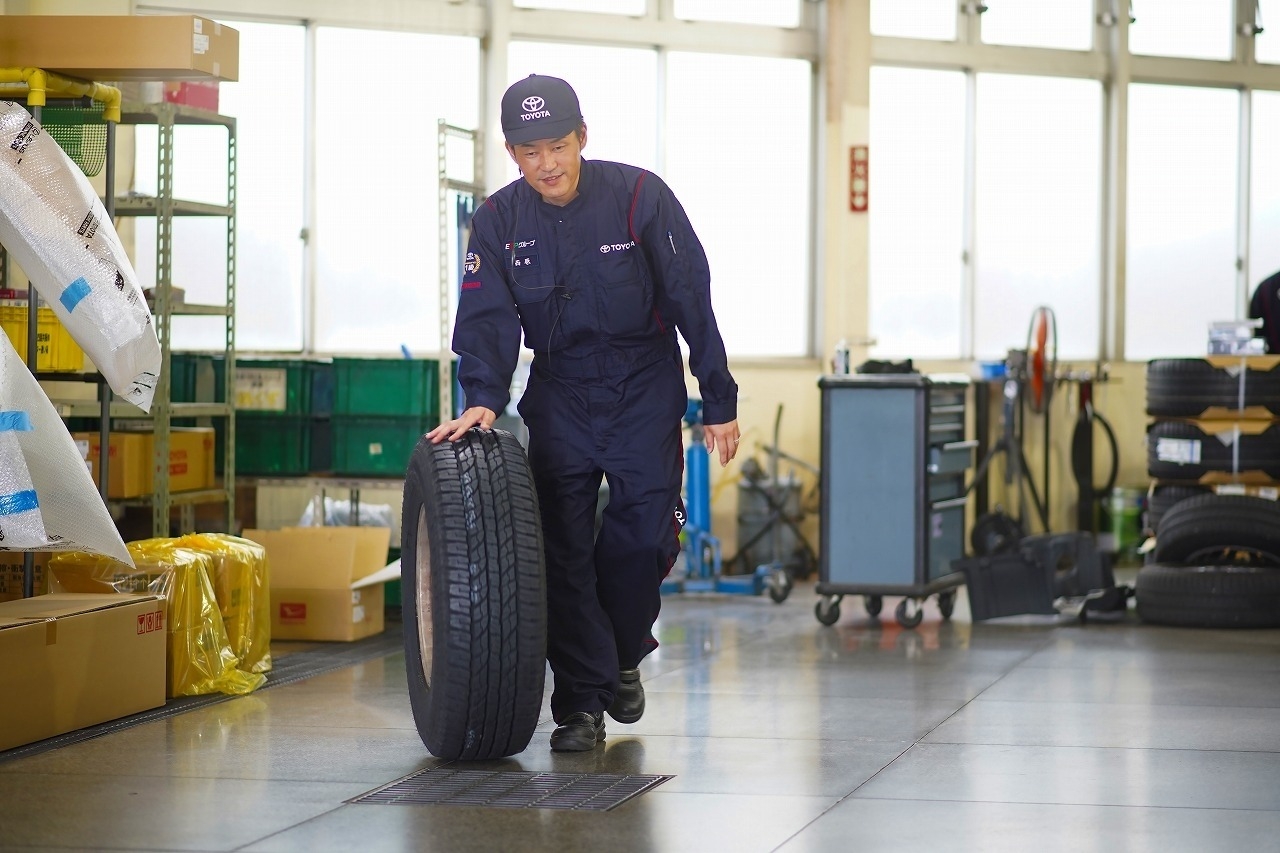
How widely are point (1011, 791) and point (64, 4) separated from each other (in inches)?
224

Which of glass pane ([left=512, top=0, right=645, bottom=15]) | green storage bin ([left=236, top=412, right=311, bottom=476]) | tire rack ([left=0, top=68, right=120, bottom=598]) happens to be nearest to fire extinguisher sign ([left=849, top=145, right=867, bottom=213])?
glass pane ([left=512, top=0, right=645, bottom=15])

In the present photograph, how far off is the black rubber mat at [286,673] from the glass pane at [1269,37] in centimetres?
640

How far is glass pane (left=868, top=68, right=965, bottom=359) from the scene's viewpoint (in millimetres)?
8945

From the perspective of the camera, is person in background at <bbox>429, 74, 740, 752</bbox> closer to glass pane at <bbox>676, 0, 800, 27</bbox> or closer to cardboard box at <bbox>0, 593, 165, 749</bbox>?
cardboard box at <bbox>0, 593, 165, 749</bbox>

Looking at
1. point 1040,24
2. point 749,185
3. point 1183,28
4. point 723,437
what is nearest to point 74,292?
point 723,437

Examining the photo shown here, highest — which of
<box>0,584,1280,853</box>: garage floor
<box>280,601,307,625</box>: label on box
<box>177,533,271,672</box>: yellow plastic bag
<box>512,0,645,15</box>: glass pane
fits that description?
<box>512,0,645,15</box>: glass pane

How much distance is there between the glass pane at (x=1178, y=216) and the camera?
31.0 feet

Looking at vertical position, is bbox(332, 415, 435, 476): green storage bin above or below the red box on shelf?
below

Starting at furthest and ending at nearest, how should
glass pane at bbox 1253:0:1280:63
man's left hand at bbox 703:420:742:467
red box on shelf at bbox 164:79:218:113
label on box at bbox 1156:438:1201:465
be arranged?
1. glass pane at bbox 1253:0:1280:63
2. label on box at bbox 1156:438:1201:465
3. red box on shelf at bbox 164:79:218:113
4. man's left hand at bbox 703:420:742:467

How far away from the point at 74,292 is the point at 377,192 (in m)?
3.94

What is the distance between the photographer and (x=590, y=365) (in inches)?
141

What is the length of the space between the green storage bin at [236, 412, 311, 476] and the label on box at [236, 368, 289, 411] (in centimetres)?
5

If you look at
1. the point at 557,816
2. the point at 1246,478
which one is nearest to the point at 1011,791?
the point at 557,816

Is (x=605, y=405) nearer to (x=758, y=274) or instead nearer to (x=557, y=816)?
(x=557, y=816)
